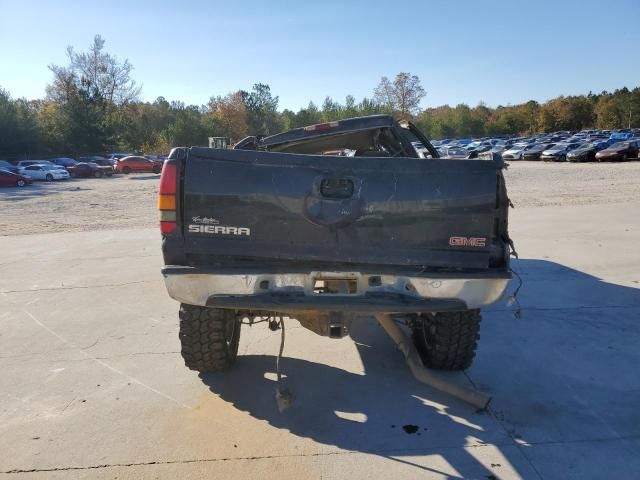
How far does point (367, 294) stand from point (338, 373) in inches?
47.8

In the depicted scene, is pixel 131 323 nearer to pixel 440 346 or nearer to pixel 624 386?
pixel 440 346

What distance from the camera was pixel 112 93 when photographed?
7206 cm

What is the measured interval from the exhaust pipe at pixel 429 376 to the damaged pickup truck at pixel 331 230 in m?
0.52

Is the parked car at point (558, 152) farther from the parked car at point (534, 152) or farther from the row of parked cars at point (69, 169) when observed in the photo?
the row of parked cars at point (69, 169)

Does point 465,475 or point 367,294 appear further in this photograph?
point 367,294

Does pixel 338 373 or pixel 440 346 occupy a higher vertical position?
pixel 440 346

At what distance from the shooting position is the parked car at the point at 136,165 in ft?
134

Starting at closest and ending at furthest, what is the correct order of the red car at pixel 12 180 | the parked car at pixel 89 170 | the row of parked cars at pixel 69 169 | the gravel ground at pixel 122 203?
the gravel ground at pixel 122 203, the red car at pixel 12 180, the row of parked cars at pixel 69 169, the parked car at pixel 89 170

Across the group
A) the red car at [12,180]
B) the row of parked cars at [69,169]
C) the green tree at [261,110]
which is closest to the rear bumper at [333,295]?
the red car at [12,180]

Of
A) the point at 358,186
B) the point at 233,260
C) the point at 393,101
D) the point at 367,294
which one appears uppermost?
the point at 393,101

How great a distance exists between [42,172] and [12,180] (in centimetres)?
431

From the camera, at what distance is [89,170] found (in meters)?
39.2

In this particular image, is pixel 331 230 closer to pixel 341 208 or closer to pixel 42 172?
pixel 341 208

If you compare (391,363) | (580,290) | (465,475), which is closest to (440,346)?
(391,363)
